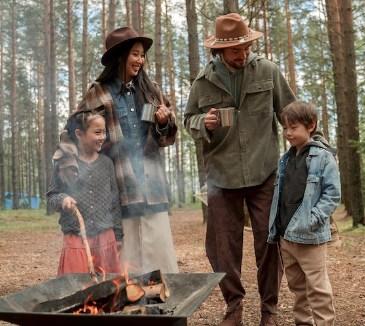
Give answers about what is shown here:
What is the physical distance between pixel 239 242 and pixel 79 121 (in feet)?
4.94

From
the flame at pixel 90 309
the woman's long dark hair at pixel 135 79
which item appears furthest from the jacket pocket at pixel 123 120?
the flame at pixel 90 309

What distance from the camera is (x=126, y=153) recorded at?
3.43 m

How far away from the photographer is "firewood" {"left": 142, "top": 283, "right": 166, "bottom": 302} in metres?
2.65

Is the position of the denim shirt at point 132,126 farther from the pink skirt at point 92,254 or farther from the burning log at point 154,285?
the burning log at point 154,285

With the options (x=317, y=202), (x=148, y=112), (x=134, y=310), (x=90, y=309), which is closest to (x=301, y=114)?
(x=317, y=202)

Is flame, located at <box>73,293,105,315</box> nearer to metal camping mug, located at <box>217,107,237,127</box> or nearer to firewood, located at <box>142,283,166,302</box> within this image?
firewood, located at <box>142,283,166,302</box>

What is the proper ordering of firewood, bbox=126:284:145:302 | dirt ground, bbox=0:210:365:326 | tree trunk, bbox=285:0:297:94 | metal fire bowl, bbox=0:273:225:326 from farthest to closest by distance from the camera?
tree trunk, bbox=285:0:297:94
dirt ground, bbox=0:210:365:326
firewood, bbox=126:284:145:302
metal fire bowl, bbox=0:273:225:326

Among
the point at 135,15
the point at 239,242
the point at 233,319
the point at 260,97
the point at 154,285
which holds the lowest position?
the point at 233,319

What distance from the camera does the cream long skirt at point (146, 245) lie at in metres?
3.38

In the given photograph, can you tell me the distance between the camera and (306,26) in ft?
83.1

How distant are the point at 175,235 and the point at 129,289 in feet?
28.4

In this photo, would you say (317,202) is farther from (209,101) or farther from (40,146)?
(40,146)

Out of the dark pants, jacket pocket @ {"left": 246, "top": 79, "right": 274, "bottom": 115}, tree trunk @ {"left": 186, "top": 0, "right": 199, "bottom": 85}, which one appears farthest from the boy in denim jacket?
tree trunk @ {"left": 186, "top": 0, "right": 199, "bottom": 85}

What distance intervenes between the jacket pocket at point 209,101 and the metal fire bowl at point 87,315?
1.42 m
